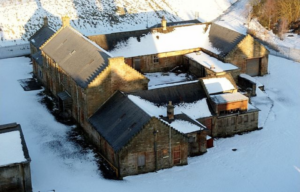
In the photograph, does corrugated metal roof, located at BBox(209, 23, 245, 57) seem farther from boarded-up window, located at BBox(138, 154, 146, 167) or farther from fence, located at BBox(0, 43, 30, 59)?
fence, located at BBox(0, 43, 30, 59)

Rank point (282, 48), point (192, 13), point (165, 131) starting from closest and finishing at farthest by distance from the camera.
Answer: point (165, 131) < point (282, 48) < point (192, 13)

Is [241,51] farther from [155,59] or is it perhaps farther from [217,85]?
[217,85]

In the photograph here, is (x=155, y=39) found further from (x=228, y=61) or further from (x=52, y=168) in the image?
(x=52, y=168)

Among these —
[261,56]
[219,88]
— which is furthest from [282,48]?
[219,88]

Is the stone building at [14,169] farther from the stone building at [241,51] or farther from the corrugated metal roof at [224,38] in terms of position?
the corrugated metal roof at [224,38]

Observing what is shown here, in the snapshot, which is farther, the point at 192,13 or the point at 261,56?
the point at 192,13

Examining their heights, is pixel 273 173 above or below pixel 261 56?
below
